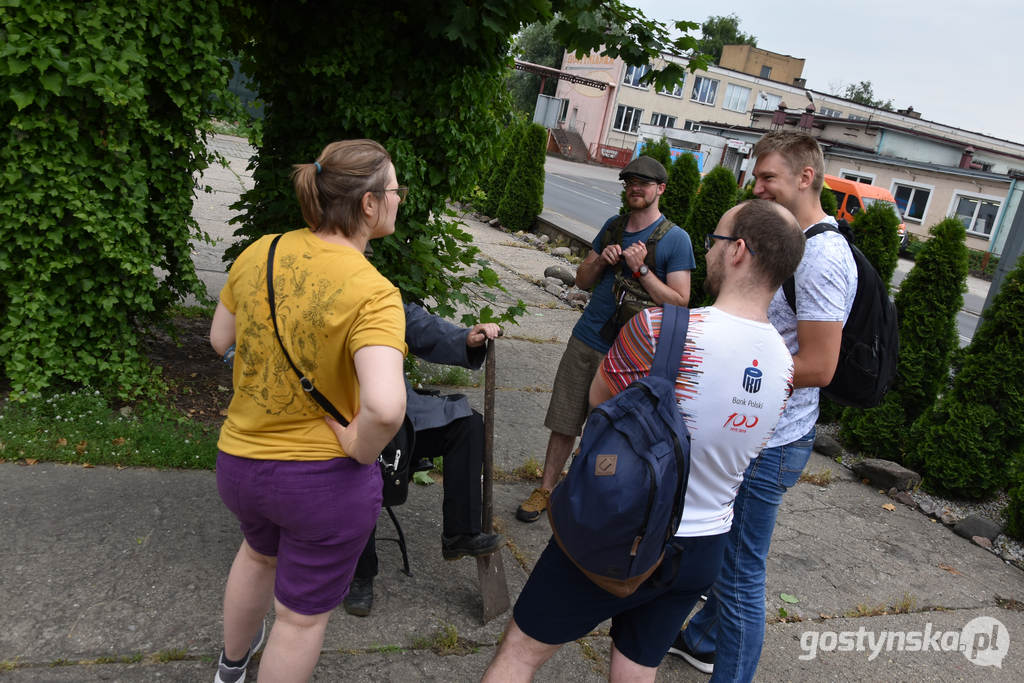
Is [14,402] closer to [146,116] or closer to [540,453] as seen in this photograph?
[146,116]

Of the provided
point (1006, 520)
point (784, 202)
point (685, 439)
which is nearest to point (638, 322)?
point (685, 439)

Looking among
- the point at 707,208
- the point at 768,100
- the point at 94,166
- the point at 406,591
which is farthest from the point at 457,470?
the point at 768,100

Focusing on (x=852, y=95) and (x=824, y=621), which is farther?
(x=852, y=95)

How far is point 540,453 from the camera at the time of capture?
16.3 ft

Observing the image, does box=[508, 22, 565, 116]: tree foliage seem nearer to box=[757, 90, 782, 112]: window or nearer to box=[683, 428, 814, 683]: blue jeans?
box=[757, 90, 782, 112]: window

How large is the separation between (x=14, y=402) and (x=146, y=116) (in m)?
1.62

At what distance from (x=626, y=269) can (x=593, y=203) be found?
21.7 m

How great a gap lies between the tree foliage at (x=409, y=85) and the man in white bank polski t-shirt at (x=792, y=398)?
1.81 meters

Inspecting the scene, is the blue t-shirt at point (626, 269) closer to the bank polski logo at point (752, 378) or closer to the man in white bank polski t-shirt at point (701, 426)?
the man in white bank polski t-shirt at point (701, 426)

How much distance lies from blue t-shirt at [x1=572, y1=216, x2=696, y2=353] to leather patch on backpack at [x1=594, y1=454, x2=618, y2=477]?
7.31ft

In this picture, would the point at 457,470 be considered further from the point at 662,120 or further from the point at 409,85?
the point at 662,120

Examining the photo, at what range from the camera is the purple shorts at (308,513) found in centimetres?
200

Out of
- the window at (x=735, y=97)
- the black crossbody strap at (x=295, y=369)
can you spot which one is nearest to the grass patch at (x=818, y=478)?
the black crossbody strap at (x=295, y=369)

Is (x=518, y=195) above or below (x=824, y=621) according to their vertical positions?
above
